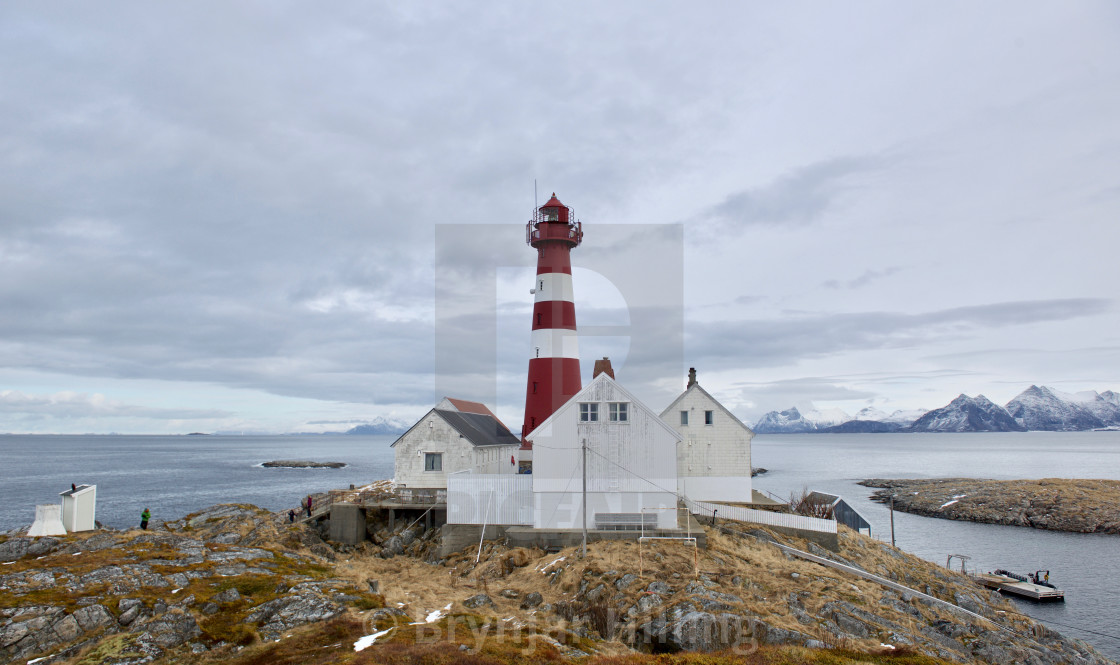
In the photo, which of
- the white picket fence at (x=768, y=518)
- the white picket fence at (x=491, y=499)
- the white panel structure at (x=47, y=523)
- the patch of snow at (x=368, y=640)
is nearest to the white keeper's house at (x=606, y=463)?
the white picket fence at (x=491, y=499)

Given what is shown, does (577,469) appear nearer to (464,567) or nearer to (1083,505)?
(464,567)

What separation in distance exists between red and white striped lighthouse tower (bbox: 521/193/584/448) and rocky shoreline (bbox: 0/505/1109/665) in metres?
10.7

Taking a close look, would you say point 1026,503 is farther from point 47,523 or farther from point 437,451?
point 47,523

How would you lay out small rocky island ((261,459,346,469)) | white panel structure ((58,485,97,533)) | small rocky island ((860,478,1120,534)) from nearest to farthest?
white panel structure ((58,485,97,533))
small rocky island ((860,478,1120,534))
small rocky island ((261,459,346,469))

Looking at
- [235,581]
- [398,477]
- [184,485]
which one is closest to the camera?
[235,581]

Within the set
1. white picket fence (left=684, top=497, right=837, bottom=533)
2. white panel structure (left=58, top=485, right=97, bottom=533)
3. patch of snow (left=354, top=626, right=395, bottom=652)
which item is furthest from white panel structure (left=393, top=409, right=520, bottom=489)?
patch of snow (left=354, top=626, right=395, bottom=652)

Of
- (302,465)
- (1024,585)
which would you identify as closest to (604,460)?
(1024,585)

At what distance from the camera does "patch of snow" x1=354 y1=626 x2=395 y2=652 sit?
1653 centimetres

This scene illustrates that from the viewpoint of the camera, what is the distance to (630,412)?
30.4m

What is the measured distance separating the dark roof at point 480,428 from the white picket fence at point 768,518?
14.2 m

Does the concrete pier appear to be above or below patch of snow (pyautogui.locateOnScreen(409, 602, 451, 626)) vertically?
below

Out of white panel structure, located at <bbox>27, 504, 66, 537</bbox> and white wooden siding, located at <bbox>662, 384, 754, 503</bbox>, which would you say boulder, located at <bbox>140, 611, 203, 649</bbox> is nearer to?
white panel structure, located at <bbox>27, 504, 66, 537</bbox>

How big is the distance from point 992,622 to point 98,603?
30.4m

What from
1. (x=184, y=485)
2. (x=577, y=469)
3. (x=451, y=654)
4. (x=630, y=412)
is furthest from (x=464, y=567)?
(x=184, y=485)
